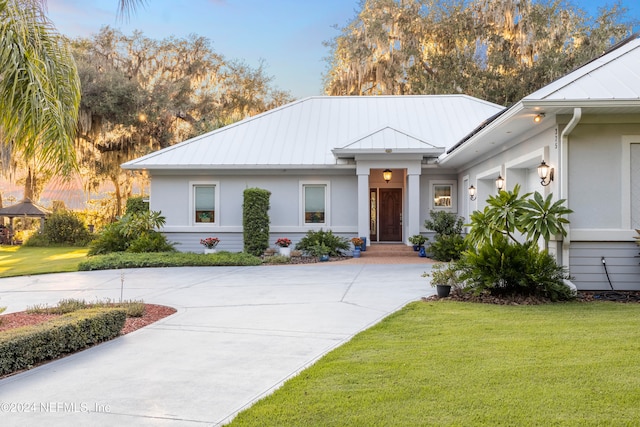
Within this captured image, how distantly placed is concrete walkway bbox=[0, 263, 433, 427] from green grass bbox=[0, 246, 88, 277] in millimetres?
2554

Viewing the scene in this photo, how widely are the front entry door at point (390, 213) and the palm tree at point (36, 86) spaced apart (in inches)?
524

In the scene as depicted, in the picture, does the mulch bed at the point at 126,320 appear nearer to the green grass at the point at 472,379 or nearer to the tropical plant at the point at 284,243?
A: the green grass at the point at 472,379

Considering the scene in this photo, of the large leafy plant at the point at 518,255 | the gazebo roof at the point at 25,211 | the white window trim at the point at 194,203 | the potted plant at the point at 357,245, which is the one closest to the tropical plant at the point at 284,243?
the potted plant at the point at 357,245

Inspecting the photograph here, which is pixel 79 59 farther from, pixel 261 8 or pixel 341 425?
pixel 341 425

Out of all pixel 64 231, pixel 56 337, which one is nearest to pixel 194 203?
pixel 64 231

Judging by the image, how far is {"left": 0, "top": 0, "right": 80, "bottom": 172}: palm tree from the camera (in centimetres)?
588

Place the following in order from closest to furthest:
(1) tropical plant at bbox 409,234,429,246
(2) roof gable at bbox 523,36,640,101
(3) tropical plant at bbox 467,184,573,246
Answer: (2) roof gable at bbox 523,36,640,101, (3) tropical plant at bbox 467,184,573,246, (1) tropical plant at bbox 409,234,429,246

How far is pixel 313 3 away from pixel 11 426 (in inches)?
1199

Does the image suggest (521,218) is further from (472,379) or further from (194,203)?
(194,203)

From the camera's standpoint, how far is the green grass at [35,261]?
1341cm

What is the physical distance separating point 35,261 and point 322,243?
31.9 ft

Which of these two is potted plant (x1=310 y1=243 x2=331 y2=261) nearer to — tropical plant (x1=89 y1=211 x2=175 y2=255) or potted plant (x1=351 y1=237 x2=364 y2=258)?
potted plant (x1=351 y1=237 x2=364 y2=258)

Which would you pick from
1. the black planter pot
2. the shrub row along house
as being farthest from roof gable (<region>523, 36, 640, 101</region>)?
the black planter pot

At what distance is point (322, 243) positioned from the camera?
50.7 feet
